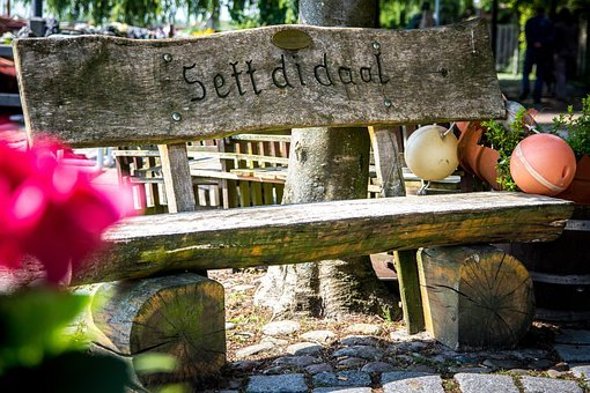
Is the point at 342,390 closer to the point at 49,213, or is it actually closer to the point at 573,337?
the point at 573,337

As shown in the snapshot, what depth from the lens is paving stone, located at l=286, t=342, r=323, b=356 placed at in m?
4.04

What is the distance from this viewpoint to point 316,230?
3654mm

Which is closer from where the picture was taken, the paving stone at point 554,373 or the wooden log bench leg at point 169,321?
the wooden log bench leg at point 169,321

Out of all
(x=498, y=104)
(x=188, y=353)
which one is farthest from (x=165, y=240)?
(x=498, y=104)

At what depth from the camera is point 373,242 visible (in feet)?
12.6

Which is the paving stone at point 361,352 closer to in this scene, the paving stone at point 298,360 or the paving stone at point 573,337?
the paving stone at point 298,360

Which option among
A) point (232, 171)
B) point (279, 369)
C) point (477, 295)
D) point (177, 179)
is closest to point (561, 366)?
point (477, 295)

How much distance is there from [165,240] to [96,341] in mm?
490

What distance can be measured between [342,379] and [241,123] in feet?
4.12

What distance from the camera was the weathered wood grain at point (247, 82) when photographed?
3.81 m

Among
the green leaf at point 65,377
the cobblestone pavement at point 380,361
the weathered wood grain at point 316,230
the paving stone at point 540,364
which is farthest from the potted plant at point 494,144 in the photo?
the green leaf at point 65,377

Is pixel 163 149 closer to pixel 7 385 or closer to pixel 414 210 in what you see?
pixel 414 210

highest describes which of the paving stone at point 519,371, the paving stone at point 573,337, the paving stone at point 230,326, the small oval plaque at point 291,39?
the small oval plaque at point 291,39

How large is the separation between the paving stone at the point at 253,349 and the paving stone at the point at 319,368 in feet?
1.03
